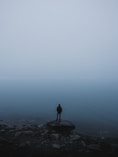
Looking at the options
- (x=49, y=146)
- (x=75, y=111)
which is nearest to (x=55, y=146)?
(x=49, y=146)

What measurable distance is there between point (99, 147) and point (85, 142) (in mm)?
2008

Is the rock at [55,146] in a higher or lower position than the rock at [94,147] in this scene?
lower

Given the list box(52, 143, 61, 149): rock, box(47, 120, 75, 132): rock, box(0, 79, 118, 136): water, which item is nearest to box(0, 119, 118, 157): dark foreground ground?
box(52, 143, 61, 149): rock

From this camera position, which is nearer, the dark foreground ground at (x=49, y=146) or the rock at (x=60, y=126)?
the dark foreground ground at (x=49, y=146)

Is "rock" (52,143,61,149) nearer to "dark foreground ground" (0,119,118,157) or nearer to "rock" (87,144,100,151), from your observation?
"dark foreground ground" (0,119,118,157)

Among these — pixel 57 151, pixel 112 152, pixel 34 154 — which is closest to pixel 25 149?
pixel 34 154

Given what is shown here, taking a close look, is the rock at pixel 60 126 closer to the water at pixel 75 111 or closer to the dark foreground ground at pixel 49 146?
the dark foreground ground at pixel 49 146

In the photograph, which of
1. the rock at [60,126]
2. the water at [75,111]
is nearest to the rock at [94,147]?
the rock at [60,126]

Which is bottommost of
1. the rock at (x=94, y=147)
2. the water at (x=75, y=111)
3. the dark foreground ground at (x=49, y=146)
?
the water at (x=75, y=111)

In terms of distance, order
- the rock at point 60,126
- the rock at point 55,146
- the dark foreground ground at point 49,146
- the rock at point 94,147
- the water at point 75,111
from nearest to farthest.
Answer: the dark foreground ground at point 49,146 < the rock at point 94,147 < the rock at point 55,146 < the rock at point 60,126 < the water at point 75,111

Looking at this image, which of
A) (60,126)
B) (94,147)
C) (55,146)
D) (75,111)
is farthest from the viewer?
(75,111)

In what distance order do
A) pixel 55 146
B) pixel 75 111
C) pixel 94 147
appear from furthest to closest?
pixel 75 111 < pixel 94 147 < pixel 55 146

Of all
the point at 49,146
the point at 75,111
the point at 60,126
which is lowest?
the point at 75,111

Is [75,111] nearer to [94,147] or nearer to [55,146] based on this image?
[94,147]
